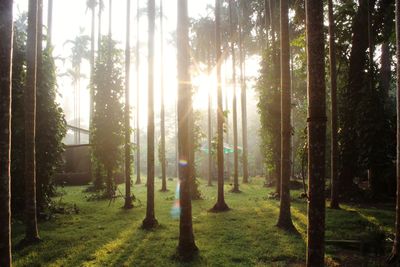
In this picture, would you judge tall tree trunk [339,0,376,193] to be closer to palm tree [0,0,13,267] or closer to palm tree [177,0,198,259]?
palm tree [177,0,198,259]

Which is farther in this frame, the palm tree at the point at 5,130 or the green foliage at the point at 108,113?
Answer: the green foliage at the point at 108,113

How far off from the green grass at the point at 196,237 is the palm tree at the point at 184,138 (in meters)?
0.46

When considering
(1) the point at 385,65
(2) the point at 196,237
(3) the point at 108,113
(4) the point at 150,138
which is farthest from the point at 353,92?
(3) the point at 108,113

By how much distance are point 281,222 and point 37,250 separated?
303 inches

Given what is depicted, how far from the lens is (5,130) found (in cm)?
564

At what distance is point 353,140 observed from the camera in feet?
56.1

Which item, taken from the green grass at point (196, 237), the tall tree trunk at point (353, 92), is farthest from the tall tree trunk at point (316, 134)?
the tall tree trunk at point (353, 92)

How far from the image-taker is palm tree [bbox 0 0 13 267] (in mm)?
5520

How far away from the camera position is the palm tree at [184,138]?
Answer: 333 inches

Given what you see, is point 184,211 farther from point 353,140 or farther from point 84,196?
point 84,196

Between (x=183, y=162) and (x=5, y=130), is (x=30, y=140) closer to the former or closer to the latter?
(x=5, y=130)

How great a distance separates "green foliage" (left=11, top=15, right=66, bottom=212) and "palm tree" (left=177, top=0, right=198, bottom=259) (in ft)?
26.4

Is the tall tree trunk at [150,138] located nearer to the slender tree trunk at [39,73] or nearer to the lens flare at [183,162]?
the lens flare at [183,162]

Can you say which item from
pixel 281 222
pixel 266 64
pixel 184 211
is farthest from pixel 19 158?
pixel 266 64
